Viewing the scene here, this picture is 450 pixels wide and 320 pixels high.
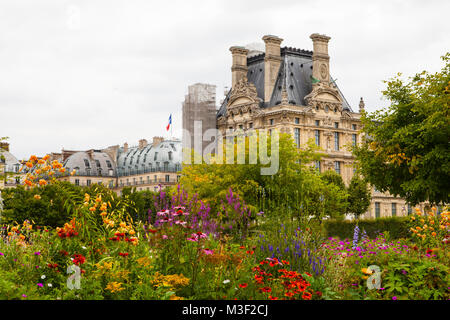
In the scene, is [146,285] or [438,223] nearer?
[146,285]

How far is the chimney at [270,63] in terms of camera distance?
8106 centimetres

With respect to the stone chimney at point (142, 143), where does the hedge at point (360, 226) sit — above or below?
below

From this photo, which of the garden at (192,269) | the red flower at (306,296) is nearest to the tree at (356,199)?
the garden at (192,269)

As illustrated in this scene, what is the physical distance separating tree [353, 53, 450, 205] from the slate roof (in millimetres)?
45708

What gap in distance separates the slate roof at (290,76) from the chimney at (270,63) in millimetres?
633

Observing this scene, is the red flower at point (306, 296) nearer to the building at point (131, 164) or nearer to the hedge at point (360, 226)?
the hedge at point (360, 226)

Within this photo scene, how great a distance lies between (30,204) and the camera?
2805 cm

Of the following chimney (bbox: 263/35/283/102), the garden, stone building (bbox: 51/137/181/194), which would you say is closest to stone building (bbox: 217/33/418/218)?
chimney (bbox: 263/35/283/102)

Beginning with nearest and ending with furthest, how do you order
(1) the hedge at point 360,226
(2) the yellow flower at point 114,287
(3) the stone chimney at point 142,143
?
(2) the yellow flower at point 114,287
(1) the hedge at point 360,226
(3) the stone chimney at point 142,143

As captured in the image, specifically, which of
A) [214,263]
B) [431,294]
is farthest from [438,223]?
[214,263]

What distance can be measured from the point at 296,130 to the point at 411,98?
4529 cm

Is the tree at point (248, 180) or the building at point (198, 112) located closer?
the tree at point (248, 180)

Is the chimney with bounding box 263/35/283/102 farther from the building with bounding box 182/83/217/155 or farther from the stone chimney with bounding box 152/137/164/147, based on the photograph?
the stone chimney with bounding box 152/137/164/147
